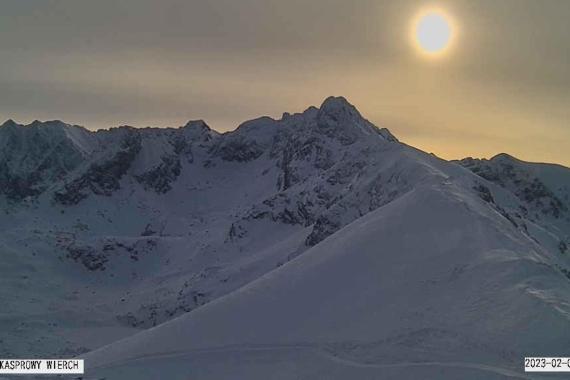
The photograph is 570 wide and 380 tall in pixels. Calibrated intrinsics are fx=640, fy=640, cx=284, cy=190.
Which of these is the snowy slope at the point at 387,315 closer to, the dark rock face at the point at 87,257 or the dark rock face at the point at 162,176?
the dark rock face at the point at 87,257

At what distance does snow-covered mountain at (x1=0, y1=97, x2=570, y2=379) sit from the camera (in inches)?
890

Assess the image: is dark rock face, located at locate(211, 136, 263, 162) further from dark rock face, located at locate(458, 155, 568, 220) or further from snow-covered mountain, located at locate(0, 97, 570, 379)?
dark rock face, located at locate(458, 155, 568, 220)

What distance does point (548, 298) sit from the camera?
73.4 ft

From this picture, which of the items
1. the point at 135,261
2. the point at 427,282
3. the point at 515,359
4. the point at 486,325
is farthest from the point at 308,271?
the point at 135,261

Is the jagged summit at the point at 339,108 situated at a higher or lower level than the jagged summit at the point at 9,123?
lower

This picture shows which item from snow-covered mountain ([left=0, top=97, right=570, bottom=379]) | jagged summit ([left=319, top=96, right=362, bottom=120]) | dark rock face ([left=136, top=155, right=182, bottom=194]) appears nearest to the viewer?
snow-covered mountain ([left=0, top=97, right=570, bottom=379])

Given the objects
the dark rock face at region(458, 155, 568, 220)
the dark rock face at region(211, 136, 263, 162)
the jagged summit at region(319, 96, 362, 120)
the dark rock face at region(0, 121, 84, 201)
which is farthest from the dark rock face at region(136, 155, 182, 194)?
the dark rock face at region(458, 155, 568, 220)

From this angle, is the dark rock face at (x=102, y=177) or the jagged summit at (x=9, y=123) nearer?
the dark rock face at (x=102, y=177)

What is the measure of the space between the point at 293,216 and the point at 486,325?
43742 mm

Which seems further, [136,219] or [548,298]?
[136,219]

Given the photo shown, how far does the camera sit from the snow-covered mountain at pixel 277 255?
22594 mm

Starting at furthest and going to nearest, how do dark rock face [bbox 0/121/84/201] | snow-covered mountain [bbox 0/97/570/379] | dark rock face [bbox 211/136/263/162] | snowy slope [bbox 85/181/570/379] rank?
dark rock face [bbox 211/136/263/162] → dark rock face [bbox 0/121/84/201] → snow-covered mountain [bbox 0/97/570/379] → snowy slope [bbox 85/181/570/379]

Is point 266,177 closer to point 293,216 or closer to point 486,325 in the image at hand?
point 293,216

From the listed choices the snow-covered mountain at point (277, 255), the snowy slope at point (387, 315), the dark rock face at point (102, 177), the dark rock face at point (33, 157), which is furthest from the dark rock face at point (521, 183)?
the snowy slope at point (387, 315)
